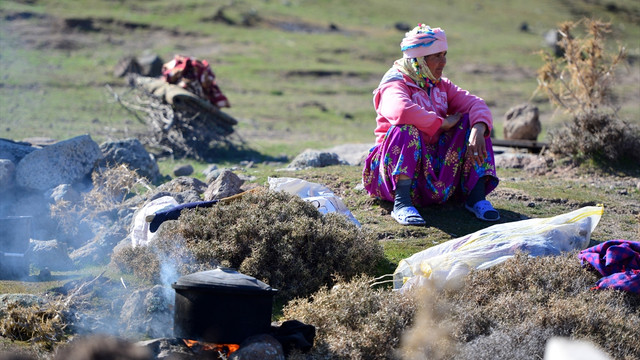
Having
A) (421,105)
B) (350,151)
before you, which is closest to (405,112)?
(421,105)

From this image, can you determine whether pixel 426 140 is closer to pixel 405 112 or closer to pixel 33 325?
pixel 405 112

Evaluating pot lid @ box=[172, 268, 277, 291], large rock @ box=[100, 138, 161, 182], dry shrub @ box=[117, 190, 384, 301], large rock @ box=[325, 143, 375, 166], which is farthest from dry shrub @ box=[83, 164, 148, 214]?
large rock @ box=[325, 143, 375, 166]

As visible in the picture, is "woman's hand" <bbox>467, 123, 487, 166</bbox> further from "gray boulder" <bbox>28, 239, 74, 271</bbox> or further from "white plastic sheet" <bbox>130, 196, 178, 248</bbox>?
"gray boulder" <bbox>28, 239, 74, 271</bbox>

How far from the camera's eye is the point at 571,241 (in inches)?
194

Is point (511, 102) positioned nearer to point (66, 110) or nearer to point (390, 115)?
point (66, 110)

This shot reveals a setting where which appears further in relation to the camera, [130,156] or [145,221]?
[130,156]

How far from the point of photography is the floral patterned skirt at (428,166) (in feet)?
18.8

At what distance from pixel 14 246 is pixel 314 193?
7.73ft

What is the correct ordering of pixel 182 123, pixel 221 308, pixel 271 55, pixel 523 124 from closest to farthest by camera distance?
pixel 221 308 → pixel 523 124 → pixel 182 123 → pixel 271 55

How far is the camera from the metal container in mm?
5109

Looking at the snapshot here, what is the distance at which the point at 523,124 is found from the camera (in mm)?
10820

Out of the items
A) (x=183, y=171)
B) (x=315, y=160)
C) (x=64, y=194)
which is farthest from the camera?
(x=183, y=171)

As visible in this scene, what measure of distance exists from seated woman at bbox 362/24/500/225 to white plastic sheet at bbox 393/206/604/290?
914 mm

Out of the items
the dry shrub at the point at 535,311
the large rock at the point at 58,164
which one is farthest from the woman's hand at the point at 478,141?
the large rock at the point at 58,164
